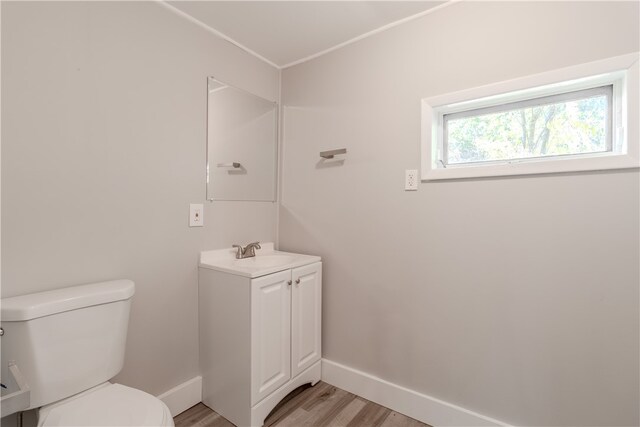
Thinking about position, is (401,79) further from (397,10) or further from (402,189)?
(402,189)

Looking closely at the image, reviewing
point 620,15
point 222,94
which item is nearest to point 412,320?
point 620,15

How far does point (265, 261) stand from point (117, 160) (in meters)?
1.00

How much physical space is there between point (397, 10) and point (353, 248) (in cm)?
139

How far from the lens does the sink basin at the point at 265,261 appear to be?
1.85 metres

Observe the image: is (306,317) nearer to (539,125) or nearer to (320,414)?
(320,414)

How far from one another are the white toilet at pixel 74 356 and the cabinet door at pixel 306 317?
2.69 feet

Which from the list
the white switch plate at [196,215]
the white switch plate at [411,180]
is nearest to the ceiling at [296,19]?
the white switch plate at [411,180]

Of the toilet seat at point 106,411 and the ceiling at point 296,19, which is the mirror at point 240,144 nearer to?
the ceiling at point 296,19

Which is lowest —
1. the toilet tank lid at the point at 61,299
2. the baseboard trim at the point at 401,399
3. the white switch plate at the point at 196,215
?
the baseboard trim at the point at 401,399

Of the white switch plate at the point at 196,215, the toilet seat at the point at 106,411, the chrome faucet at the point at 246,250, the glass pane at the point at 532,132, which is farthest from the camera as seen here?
the chrome faucet at the point at 246,250

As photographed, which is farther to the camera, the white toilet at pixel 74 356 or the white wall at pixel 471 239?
the white wall at pixel 471 239

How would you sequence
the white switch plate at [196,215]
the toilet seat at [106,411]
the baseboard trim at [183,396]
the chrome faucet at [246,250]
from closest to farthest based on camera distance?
1. the toilet seat at [106,411]
2. the baseboard trim at [183,396]
3. the white switch plate at [196,215]
4. the chrome faucet at [246,250]

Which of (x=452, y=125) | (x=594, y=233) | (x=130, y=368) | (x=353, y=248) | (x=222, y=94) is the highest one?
(x=222, y=94)

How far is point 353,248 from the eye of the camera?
6.31ft
